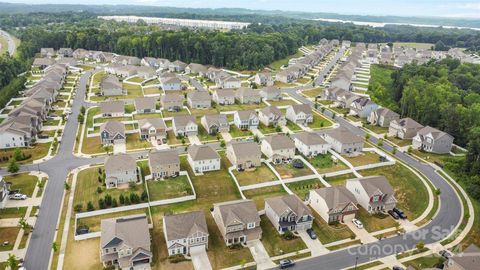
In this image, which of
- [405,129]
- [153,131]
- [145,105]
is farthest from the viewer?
[145,105]

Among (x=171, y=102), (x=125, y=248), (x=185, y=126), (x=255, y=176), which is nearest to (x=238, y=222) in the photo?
(x=125, y=248)

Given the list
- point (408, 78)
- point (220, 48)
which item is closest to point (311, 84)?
point (408, 78)

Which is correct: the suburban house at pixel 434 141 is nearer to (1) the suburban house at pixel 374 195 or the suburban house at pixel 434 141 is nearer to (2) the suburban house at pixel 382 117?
(2) the suburban house at pixel 382 117

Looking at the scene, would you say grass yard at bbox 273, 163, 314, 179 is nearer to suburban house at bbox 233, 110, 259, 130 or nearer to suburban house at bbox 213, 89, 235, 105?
suburban house at bbox 233, 110, 259, 130

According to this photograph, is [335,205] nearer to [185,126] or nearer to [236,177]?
[236,177]

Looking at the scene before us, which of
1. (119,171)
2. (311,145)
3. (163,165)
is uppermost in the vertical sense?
(311,145)

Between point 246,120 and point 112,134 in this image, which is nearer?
point 112,134

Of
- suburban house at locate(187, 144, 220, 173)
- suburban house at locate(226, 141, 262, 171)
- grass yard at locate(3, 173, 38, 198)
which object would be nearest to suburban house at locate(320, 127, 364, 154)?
suburban house at locate(226, 141, 262, 171)

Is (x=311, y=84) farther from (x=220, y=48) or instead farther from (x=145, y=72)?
(x=145, y=72)
